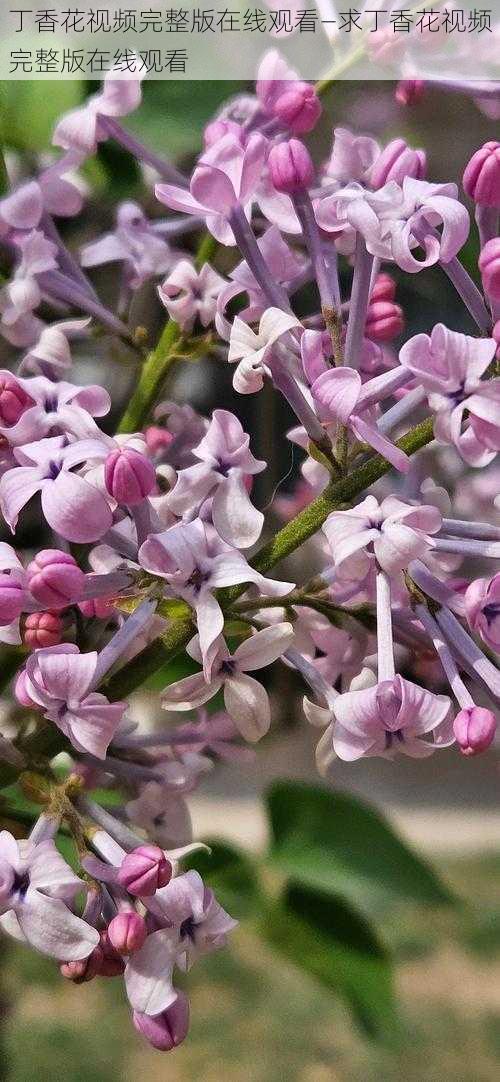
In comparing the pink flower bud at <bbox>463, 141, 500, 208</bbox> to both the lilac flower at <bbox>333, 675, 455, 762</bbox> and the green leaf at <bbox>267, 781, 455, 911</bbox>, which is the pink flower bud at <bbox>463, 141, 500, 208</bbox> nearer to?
the lilac flower at <bbox>333, 675, 455, 762</bbox>

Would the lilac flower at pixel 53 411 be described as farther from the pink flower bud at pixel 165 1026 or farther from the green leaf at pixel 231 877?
the green leaf at pixel 231 877

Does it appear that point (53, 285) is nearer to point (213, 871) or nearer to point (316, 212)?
point (316, 212)

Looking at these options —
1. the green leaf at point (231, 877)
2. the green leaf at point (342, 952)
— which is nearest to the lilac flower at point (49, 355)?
the green leaf at point (231, 877)

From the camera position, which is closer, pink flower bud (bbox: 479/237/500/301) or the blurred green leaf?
pink flower bud (bbox: 479/237/500/301)

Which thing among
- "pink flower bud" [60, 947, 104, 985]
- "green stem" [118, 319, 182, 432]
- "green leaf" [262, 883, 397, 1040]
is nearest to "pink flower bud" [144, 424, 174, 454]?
"green stem" [118, 319, 182, 432]

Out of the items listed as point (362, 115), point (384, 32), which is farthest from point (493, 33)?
point (362, 115)

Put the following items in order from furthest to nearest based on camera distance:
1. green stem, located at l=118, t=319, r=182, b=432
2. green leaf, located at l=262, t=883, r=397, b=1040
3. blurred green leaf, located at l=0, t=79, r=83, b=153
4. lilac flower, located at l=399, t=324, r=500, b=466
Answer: green leaf, located at l=262, t=883, r=397, b=1040, blurred green leaf, located at l=0, t=79, r=83, b=153, green stem, located at l=118, t=319, r=182, b=432, lilac flower, located at l=399, t=324, r=500, b=466

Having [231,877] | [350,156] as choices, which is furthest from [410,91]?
[231,877]
